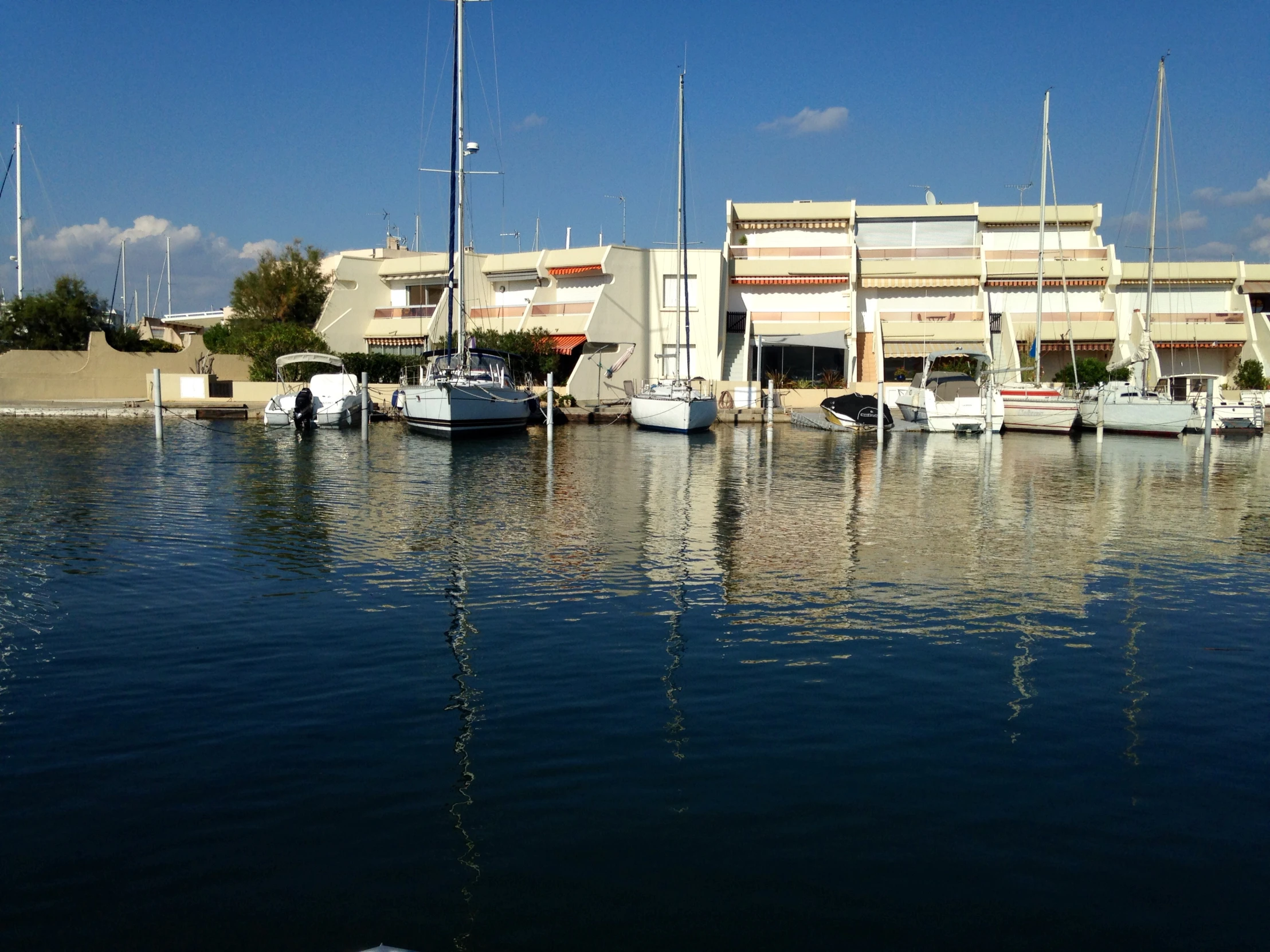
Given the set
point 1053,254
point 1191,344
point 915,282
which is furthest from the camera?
point 1053,254

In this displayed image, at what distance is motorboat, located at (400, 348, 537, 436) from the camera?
36531 mm

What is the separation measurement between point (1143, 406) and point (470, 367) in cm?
2486

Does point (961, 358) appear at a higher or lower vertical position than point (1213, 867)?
higher

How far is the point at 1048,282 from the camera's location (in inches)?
2173

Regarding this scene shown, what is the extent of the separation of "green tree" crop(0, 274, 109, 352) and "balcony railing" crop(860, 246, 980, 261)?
125 feet

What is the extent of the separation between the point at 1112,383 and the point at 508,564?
35.7 meters

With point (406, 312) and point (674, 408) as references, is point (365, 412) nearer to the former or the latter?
point (674, 408)

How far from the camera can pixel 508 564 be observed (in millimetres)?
14055

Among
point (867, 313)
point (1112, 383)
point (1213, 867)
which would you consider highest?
point (867, 313)

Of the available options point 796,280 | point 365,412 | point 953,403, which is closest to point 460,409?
point 365,412

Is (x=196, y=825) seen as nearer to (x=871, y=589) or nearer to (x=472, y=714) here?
(x=472, y=714)

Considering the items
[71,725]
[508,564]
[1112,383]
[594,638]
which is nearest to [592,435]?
[1112,383]

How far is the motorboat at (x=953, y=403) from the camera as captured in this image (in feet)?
138

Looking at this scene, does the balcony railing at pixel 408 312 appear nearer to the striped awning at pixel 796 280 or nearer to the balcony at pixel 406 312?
the balcony at pixel 406 312
